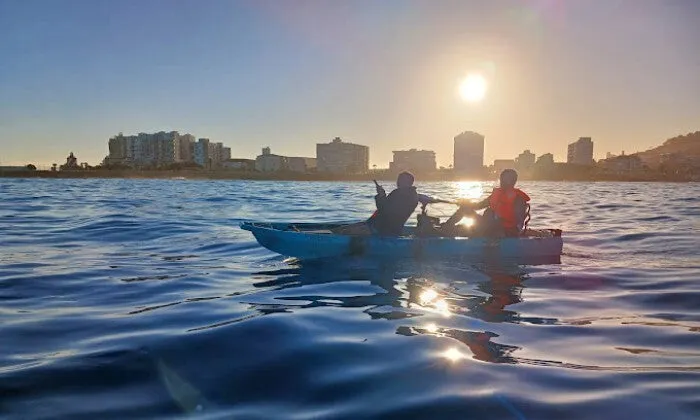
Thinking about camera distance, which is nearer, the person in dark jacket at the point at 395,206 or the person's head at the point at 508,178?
the person in dark jacket at the point at 395,206

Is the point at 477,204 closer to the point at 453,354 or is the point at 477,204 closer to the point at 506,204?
the point at 506,204

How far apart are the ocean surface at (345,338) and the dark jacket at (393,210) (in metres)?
1.16

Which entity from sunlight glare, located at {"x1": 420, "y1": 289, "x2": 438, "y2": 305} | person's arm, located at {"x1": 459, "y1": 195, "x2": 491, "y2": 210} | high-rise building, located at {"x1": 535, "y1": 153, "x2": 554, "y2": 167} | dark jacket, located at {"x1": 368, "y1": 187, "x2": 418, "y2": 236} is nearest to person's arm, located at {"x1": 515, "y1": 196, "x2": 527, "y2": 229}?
person's arm, located at {"x1": 459, "y1": 195, "x2": 491, "y2": 210}

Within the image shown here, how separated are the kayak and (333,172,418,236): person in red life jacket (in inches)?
19.6

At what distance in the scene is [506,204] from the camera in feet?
47.3

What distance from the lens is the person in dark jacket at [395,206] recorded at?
43.6 ft

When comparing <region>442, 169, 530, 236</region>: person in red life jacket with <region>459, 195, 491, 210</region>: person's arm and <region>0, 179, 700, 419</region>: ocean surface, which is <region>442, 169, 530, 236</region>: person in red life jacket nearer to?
<region>459, 195, 491, 210</region>: person's arm

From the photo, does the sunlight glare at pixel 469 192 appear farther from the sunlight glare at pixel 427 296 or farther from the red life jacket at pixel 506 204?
the sunlight glare at pixel 427 296

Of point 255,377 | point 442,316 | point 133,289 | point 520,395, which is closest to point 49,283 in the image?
point 133,289

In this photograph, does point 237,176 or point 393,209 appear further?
point 237,176

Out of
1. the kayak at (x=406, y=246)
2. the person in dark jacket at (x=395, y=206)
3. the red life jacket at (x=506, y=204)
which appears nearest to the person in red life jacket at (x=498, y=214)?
the red life jacket at (x=506, y=204)

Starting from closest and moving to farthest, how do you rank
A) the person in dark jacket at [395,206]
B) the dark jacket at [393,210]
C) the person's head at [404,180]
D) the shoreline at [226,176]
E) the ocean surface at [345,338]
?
the ocean surface at [345,338] → the person's head at [404,180] → the person in dark jacket at [395,206] → the dark jacket at [393,210] → the shoreline at [226,176]

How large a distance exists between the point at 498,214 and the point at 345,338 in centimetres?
889

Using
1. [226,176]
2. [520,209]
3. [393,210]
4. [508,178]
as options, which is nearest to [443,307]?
[393,210]
